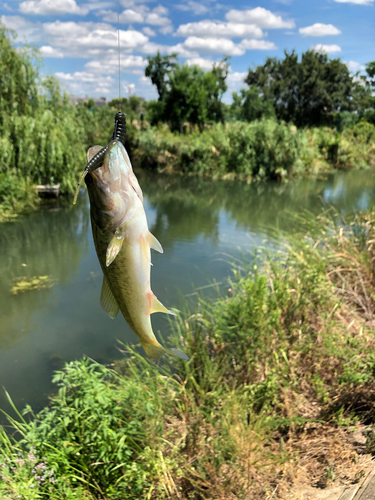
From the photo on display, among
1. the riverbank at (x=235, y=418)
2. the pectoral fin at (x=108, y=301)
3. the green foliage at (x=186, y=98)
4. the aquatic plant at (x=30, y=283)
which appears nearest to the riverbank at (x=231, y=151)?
the green foliage at (x=186, y=98)

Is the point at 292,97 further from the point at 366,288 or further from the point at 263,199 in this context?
the point at 366,288

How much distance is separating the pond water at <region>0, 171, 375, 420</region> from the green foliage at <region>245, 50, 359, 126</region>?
22153mm

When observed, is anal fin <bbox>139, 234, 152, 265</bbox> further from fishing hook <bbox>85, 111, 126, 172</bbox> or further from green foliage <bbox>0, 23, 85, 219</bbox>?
green foliage <bbox>0, 23, 85, 219</bbox>

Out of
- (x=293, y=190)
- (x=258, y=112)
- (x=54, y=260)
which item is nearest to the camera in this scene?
(x=54, y=260)

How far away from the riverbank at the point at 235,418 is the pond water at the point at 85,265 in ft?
3.90

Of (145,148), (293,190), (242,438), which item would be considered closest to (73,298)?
(242,438)

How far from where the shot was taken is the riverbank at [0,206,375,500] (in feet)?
8.02

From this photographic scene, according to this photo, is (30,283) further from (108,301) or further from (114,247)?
(114,247)

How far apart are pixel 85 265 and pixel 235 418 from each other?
575cm

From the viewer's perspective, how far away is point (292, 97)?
3419 cm

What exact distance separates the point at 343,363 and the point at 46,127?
1077cm

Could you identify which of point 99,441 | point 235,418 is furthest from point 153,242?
point 235,418

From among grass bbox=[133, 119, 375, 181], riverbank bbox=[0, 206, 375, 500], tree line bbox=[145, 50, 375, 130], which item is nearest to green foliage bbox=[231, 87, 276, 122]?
tree line bbox=[145, 50, 375, 130]

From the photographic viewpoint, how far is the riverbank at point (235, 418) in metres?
2.44
